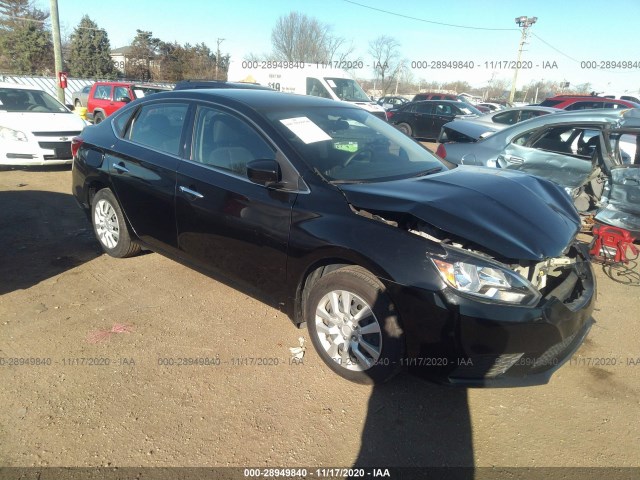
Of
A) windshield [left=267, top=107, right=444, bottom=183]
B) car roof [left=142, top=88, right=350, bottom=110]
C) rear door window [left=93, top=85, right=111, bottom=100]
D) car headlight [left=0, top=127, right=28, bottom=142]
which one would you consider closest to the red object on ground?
windshield [left=267, top=107, right=444, bottom=183]

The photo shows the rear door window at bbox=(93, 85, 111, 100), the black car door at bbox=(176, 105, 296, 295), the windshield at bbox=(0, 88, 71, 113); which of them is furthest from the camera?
the rear door window at bbox=(93, 85, 111, 100)

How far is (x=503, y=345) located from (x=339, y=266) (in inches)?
39.2

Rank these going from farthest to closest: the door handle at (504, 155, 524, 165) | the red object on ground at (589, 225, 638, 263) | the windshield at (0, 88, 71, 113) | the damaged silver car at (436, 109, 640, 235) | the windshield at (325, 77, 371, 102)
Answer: the windshield at (325, 77, 371, 102), the windshield at (0, 88, 71, 113), the door handle at (504, 155, 524, 165), the damaged silver car at (436, 109, 640, 235), the red object on ground at (589, 225, 638, 263)

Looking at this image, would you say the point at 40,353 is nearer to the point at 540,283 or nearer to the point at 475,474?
the point at 475,474

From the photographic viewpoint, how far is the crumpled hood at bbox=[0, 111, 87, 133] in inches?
310

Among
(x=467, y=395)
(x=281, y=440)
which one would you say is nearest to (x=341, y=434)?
(x=281, y=440)

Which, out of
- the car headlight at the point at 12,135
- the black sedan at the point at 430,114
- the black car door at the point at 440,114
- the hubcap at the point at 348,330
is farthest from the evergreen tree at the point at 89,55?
the hubcap at the point at 348,330

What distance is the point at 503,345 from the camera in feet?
7.47

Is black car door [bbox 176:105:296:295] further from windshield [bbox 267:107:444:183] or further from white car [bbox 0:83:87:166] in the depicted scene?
white car [bbox 0:83:87:166]

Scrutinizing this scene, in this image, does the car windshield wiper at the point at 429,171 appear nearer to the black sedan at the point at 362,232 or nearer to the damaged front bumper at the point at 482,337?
the black sedan at the point at 362,232

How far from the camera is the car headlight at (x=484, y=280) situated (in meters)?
2.29

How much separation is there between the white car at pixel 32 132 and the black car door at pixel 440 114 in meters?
11.0

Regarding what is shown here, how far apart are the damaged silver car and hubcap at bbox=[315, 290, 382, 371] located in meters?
3.62

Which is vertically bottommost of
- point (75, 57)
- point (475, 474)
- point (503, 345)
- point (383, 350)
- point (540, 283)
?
point (475, 474)
